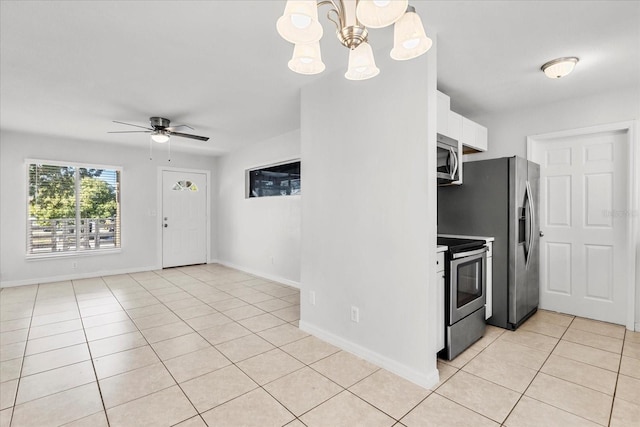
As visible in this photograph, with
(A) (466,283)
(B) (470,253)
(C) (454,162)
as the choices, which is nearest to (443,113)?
(C) (454,162)

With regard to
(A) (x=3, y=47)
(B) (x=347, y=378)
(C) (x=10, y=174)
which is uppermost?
(A) (x=3, y=47)

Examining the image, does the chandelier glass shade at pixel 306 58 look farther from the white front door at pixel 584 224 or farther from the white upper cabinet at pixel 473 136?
the white front door at pixel 584 224

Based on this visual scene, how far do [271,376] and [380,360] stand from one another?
0.83m

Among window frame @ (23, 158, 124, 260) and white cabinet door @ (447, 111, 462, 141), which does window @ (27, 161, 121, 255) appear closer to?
window frame @ (23, 158, 124, 260)

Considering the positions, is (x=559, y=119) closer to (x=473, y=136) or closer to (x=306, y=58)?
(x=473, y=136)

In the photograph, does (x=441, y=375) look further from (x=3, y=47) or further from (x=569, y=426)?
(x=3, y=47)

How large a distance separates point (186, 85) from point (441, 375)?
3414 mm

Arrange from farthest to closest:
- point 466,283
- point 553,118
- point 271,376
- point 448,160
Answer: point 553,118, point 448,160, point 466,283, point 271,376

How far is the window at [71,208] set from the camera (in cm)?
501

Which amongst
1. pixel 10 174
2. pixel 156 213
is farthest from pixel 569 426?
pixel 10 174

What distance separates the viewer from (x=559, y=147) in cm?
356

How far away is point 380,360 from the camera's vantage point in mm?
2391

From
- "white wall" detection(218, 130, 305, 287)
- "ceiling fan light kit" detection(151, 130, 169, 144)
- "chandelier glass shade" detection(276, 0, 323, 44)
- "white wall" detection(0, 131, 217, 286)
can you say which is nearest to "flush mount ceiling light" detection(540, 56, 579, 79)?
"chandelier glass shade" detection(276, 0, 323, 44)

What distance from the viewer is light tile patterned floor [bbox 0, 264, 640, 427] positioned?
6.01 ft
